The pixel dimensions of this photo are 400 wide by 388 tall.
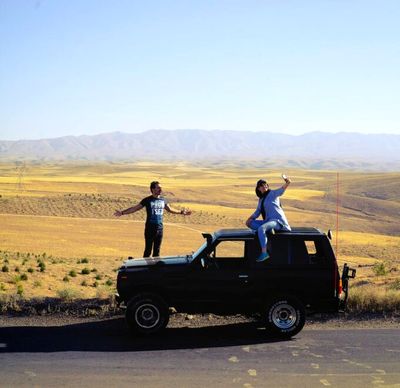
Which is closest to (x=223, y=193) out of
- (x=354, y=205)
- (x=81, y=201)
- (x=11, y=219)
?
(x=354, y=205)

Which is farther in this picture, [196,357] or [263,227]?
[263,227]

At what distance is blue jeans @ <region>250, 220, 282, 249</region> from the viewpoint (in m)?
9.22

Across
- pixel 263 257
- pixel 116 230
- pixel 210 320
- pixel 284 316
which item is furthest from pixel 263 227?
pixel 116 230

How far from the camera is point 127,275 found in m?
9.30

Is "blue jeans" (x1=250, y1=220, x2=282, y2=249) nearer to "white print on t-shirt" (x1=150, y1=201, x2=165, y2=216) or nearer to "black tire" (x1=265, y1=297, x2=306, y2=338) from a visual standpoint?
"black tire" (x1=265, y1=297, x2=306, y2=338)

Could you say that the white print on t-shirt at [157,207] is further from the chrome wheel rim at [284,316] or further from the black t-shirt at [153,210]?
the chrome wheel rim at [284,316]

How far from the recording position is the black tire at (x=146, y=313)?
9.19 m

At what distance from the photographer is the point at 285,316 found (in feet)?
30.3

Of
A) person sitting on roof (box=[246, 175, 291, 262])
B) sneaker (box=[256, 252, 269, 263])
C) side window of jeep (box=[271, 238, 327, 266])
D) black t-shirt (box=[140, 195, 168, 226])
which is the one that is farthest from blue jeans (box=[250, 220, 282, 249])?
black t-shirt (box=[140, 195, 168, 226])

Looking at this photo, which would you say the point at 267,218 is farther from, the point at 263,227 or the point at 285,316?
the point at 285,316

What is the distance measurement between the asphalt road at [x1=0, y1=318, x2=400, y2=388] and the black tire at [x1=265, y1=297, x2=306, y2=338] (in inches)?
6.4

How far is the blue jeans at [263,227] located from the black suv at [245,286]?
0.19m

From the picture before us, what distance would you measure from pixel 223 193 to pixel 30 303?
69.1 meters

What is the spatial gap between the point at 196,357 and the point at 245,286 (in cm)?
150
